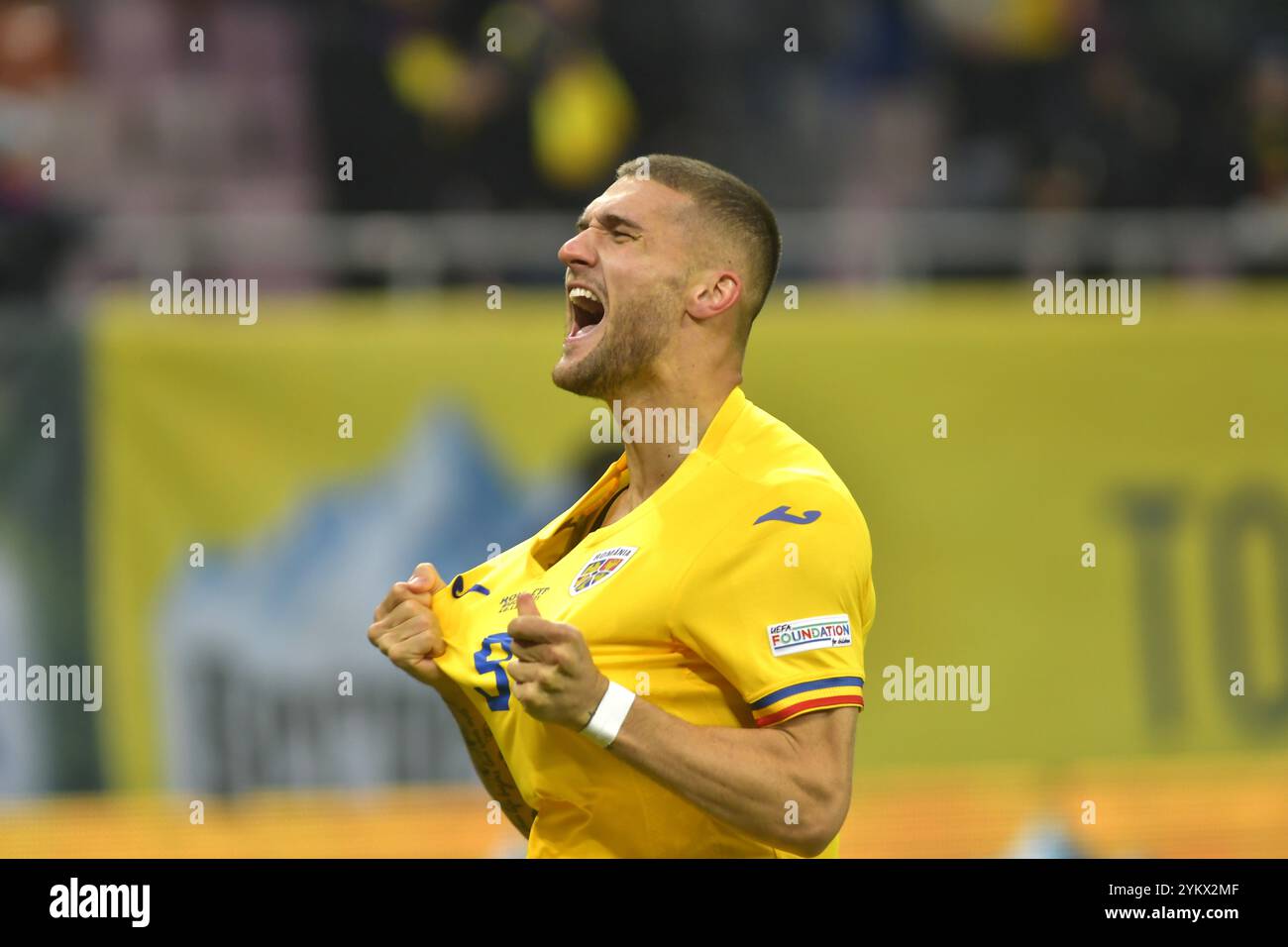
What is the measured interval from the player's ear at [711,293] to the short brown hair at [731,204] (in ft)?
0.22

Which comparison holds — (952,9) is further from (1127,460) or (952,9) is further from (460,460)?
(460,460)

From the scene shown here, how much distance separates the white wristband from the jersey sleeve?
0.26 meters

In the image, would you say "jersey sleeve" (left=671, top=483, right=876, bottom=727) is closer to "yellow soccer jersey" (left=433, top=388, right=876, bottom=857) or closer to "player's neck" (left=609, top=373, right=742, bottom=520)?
"yellow soccer jersey" (left=433, top=388, right=876, bottom=857)

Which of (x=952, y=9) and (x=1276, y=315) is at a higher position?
(x=952, y=9)

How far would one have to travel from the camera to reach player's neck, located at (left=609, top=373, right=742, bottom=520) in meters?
4.57

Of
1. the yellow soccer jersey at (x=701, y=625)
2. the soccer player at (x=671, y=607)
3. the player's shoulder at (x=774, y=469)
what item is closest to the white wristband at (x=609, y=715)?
the soccer player at (x=671, y=607)

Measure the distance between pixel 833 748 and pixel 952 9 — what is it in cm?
1061

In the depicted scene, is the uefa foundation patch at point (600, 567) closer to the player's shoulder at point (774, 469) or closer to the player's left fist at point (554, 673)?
the player's shoulder at point (774, 469)

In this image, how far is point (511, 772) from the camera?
456cm

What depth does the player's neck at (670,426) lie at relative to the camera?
4.57 meters

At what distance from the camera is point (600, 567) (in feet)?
14.0

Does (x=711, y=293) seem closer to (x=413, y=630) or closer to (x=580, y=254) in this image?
(x=580, y=254)

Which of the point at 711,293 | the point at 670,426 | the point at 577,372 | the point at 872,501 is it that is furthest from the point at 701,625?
the point at 872,501
